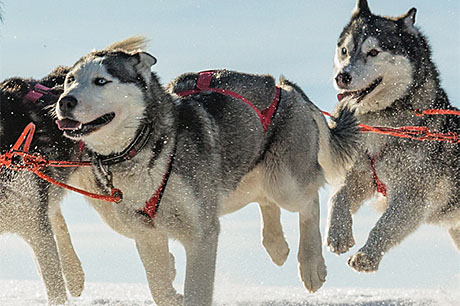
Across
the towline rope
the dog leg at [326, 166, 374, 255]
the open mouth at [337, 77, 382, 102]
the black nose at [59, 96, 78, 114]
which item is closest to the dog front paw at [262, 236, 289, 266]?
the dog leg at [326, 166, 374, 255]

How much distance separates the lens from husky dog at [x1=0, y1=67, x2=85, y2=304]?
5160 mm

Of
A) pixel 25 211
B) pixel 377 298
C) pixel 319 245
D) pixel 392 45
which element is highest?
pixel 392 45

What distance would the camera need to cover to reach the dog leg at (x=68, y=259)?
19.3 ft

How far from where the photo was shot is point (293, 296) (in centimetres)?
666

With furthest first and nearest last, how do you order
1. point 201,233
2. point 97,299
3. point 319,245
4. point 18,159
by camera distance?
point 97,299 → point 319,245 → point 18,159 → point 201,233

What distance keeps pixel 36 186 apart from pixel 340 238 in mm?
2171

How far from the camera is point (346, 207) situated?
5641 mm

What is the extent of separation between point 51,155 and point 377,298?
3185mm

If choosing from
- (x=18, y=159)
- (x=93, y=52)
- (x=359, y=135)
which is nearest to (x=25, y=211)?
(x=18, y=159)

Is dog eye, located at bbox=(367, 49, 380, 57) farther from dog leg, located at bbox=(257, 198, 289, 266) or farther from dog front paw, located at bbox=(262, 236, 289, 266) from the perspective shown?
dog front paw, located at bbox=(262, 236, 289, 266)

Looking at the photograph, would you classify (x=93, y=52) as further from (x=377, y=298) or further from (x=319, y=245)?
(x=377, y=298)

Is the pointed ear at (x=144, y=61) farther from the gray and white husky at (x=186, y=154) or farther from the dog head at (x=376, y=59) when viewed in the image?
the dog head at (x=376, y=59)

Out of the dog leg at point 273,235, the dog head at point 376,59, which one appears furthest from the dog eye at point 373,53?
the dog leg at point 273,235

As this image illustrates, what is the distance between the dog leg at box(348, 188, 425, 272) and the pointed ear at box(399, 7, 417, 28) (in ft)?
Result: 4.13
